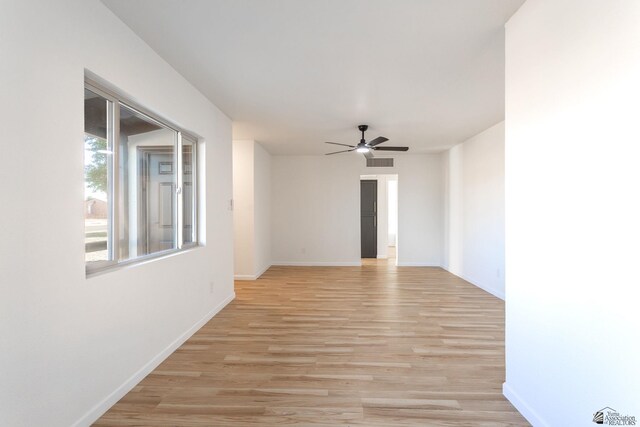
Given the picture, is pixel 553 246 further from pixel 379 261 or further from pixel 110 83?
pixel 379 261

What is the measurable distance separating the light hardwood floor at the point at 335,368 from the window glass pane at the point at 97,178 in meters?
1.08

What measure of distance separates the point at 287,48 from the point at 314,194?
5043 mm

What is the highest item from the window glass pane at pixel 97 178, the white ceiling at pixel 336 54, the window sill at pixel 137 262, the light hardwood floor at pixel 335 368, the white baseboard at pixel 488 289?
the white ceiling at pixel 336 54

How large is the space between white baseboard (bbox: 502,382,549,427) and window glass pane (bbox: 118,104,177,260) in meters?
2.91

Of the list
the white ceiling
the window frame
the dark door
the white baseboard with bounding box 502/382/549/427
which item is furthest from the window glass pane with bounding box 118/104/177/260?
the dark door

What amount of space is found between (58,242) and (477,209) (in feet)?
18.2

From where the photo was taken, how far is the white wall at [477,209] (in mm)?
4734

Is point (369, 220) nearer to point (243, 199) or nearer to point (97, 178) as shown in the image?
point (243, 199)

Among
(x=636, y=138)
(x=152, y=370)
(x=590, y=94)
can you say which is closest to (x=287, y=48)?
(x=590, y=94)

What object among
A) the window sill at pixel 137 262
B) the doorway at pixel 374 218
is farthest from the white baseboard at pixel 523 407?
the doorway at pixel 374 218

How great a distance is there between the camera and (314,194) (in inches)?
294

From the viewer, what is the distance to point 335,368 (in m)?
2.58

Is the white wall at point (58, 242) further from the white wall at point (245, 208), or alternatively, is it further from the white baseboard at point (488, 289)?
the white baseboard at point (488, 289)

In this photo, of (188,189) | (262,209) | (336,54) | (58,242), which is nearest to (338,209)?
(262,209)
